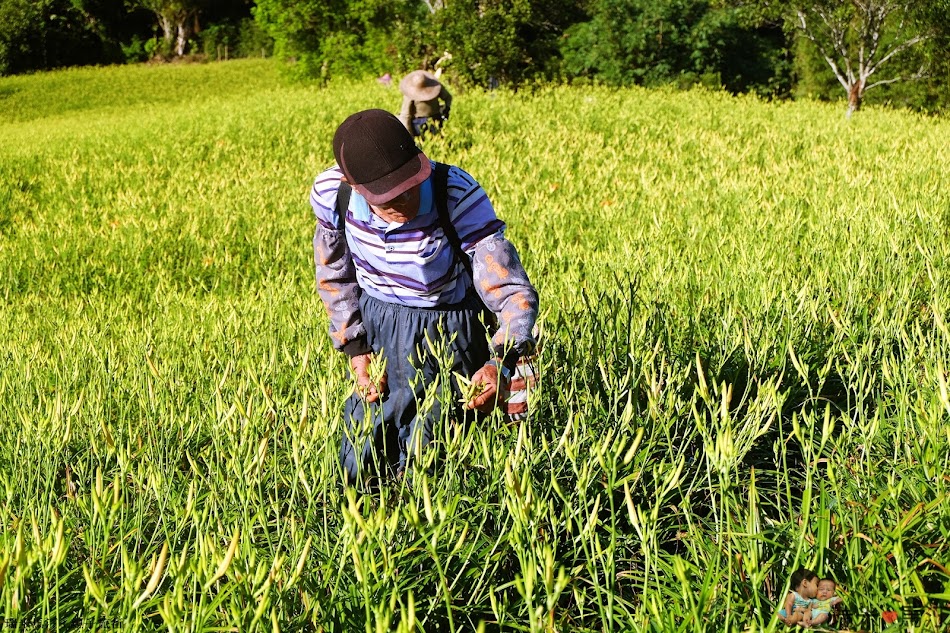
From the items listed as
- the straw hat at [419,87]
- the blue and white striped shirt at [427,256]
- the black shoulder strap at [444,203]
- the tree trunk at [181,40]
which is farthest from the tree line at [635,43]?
the black shoulder strap at [444,203]

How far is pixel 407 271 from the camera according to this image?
201 centimetres

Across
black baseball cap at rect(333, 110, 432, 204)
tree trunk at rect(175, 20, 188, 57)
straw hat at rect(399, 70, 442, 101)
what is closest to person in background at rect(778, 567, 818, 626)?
black baseball cap at rect(333, 110, 432, 204)

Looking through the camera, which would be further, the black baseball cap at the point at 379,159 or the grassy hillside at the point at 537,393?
the black baseball cap at the point at 379,159

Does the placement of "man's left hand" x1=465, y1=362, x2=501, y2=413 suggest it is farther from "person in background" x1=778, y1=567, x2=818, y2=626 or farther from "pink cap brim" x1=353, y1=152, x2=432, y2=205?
"person in background" x1=778, y1=567, x2=818, y2=626

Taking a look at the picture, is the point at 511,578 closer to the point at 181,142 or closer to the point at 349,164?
the point at 349,164

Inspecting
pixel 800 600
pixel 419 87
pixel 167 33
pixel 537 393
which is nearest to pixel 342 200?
pixel 537 393

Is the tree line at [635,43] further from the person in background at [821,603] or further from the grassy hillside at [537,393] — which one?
the person in background at [821,603]

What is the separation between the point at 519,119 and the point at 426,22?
24.3 ft

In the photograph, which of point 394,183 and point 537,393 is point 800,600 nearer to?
point 537,393

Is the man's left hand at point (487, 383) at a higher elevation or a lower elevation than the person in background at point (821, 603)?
lower

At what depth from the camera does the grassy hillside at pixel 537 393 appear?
1206 millimetres

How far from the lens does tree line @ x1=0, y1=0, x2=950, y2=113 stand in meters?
12.1

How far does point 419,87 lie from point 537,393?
556cm

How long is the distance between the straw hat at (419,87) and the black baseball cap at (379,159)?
5113mm
